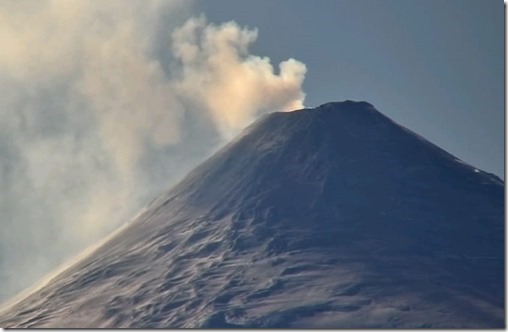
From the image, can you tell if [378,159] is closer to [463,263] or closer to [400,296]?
[463,263]

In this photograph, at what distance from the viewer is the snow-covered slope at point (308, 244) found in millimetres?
130875

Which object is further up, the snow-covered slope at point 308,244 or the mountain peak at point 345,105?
the mountain peak at point 345,105

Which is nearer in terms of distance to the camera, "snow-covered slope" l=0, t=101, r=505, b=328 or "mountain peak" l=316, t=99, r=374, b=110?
"snow-covered slope" l=0, t=101, r=505, b=328

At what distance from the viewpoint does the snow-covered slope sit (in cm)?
13088

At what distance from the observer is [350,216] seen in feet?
525

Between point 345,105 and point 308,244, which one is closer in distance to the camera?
point 308,244

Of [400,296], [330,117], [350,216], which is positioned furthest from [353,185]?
[400,296]

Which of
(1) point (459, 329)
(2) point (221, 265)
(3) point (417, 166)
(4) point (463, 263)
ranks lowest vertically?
(1) point (459, 329)

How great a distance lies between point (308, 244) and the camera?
151625 millimetres

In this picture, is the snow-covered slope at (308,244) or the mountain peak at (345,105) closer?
the snow-covered slope at (308,244)

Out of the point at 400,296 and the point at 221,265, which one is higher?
the point at 221,265

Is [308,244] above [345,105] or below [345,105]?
below

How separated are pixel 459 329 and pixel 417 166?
205 ft

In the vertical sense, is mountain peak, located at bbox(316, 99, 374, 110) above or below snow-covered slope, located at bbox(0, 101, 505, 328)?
above
